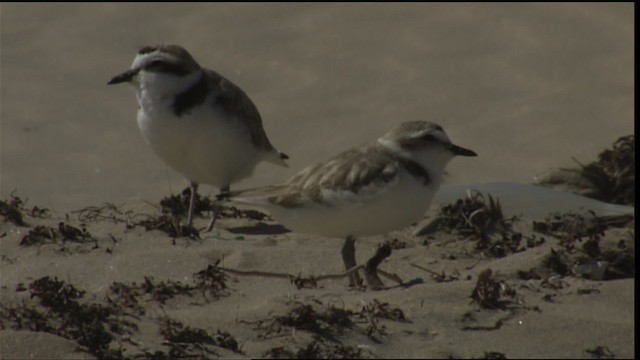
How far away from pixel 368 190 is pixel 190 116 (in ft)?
6.77

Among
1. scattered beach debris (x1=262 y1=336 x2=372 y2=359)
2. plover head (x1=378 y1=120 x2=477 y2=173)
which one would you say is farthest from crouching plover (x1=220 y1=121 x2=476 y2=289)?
scattered beach debris (x1=262 y1=336 x2=372 y2=359)

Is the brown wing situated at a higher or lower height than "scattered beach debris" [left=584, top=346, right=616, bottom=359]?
higher

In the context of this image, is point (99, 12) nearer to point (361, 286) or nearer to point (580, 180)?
point (580, 180)

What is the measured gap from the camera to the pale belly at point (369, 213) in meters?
6.94

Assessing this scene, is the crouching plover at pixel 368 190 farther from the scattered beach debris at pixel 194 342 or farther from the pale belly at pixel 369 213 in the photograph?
the scattered beach debris at pixel 194 342

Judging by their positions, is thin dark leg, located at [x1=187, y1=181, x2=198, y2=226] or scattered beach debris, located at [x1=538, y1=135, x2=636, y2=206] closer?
thin dark leg, located at [x1=187, y1=181, x2=198, y2=226]

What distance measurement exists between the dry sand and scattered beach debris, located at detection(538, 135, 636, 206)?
46 centimetres

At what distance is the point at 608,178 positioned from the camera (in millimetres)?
9414

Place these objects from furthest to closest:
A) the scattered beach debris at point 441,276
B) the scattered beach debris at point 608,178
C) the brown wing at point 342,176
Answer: the scattered beach debris at point 608,178
the brown wing at point 342,176
the scattered beach debris at point 441,276

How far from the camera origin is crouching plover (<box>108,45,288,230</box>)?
864 centimetres

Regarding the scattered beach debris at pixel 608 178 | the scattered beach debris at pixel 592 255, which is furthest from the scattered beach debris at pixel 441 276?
the scattered beach debris at pixel 608 178

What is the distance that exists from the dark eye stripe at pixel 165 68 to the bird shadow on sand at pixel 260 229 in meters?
1.08

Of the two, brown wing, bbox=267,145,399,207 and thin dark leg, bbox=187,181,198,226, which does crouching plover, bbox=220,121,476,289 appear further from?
thin dark leg, bbox=187,181,198,226

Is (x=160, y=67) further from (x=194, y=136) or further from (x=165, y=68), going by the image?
(x=194, y=136)
